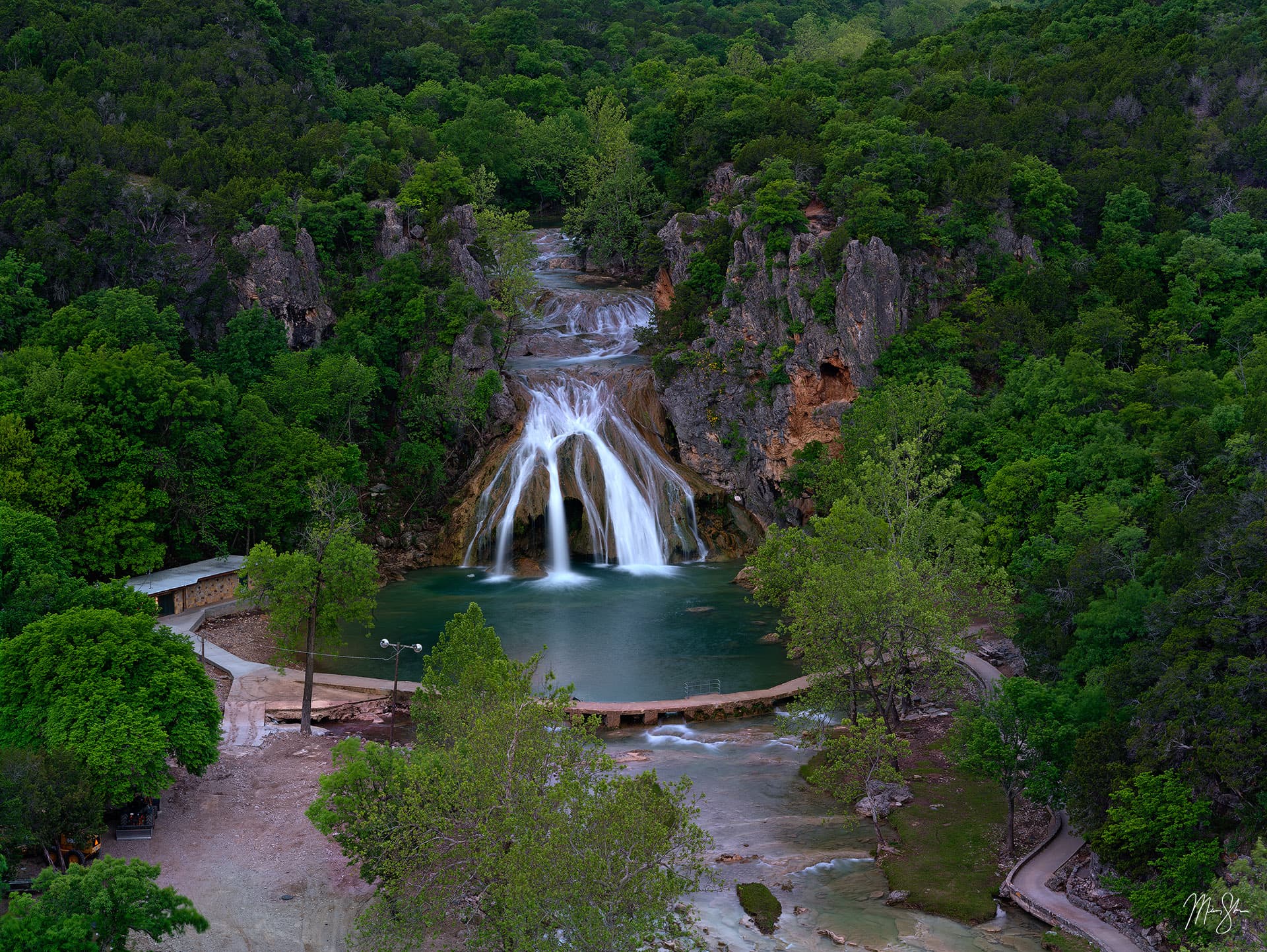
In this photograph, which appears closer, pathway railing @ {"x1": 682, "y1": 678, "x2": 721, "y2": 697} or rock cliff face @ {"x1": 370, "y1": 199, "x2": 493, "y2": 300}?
pathway railing @ {"x1": 682, "y1": 678, "x2": 721, "y2": 697}

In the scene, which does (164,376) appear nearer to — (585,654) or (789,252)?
(585,654)

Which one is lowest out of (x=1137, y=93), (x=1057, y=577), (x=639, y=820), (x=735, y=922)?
(x=735, y=922)

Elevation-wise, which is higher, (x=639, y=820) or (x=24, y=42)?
(x=24, y=42)

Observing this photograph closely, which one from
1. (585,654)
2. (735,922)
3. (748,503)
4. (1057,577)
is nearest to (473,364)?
(748,503)

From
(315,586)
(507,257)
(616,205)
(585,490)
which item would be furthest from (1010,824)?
(616,205)

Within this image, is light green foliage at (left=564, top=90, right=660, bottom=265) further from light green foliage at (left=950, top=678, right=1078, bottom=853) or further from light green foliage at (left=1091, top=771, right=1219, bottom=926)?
light green foliage at (left=1091, top=771, right=1219, bottom=926)

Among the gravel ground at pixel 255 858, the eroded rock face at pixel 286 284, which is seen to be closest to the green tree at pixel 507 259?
the eroded rock face at pixel 286 284

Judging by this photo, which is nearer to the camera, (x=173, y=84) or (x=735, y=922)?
(x=735, y=922)

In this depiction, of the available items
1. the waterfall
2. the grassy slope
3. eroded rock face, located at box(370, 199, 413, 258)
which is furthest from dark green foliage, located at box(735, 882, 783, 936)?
eroded rock face, located at box(370, 199, 413, 258)
